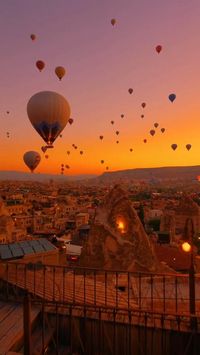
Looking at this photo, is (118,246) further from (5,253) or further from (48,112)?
(48,112)

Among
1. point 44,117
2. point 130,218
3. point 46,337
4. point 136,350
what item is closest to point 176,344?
point 136,350

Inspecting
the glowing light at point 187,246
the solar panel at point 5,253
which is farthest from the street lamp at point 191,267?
the solar panel at point 5,253

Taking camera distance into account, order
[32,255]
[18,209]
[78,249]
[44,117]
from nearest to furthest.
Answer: [32,255], [44,117], [78,249], [18,209]

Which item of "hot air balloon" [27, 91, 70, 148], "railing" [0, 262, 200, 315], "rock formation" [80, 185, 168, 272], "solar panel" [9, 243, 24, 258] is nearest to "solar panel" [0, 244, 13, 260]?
"solar panel" [9, 243, 24, 258]

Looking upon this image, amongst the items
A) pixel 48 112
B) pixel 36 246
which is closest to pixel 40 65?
pixel 48 112

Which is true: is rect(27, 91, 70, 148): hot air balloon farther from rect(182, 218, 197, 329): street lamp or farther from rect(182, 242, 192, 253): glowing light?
rect(182, 242, 192, 253): glowing light

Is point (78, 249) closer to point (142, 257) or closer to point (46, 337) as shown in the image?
point (142, 257)
